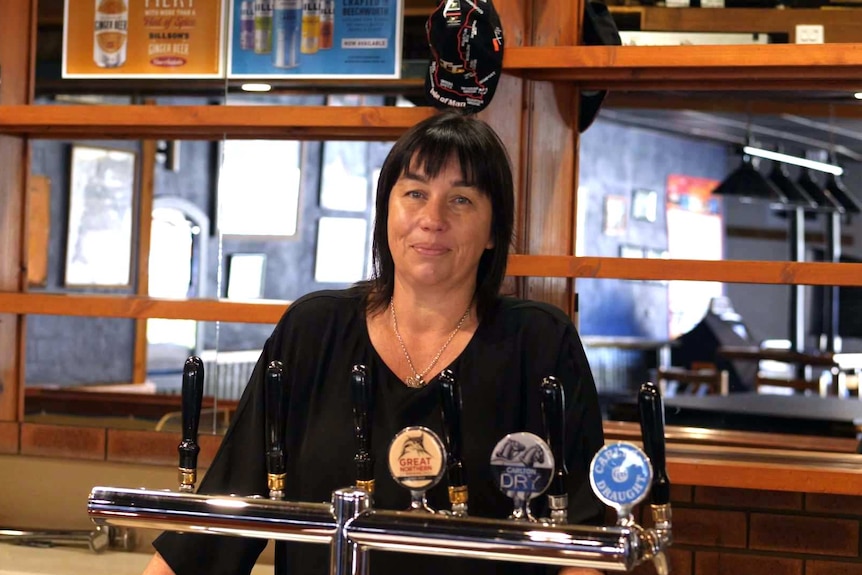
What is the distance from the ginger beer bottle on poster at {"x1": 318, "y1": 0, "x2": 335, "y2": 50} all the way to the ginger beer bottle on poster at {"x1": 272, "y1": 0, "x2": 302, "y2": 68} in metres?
0.05

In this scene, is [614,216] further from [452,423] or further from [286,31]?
[452,423]

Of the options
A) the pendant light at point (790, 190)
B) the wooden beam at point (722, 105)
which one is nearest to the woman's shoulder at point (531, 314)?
the wooden beam at point (722, 105)

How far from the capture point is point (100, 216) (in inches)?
283

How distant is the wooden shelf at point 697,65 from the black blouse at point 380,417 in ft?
2.80

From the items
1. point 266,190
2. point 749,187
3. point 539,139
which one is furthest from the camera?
point 749,187

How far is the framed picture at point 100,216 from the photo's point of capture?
275 inches

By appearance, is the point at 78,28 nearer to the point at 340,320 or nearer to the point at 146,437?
the point at 146,437

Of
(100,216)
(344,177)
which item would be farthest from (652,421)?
(344,177)

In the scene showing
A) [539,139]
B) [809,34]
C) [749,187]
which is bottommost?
[539,139]

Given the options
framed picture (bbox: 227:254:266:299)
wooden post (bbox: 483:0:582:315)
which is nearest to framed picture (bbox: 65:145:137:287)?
framed picture (bbox: 227:254:266:299)

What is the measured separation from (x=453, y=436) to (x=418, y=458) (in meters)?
0.09

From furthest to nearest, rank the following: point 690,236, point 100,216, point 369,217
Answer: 1. point 690,236
2. point 369,217
3. point 100,216

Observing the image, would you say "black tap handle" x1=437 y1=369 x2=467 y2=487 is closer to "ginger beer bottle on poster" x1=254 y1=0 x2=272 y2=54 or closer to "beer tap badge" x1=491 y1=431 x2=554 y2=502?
"beer tap badge" x1=491 y1=431 x2=554 y2=502

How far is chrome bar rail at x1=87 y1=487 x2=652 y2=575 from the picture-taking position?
2.92ft
